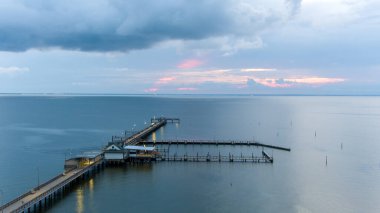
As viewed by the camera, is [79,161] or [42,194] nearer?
[42,194]

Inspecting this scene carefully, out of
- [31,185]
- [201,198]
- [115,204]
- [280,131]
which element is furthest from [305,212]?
Result: [280,131]

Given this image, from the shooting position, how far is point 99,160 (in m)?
68.1

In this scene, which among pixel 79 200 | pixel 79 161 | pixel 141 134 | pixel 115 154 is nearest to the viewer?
pixel 79 200

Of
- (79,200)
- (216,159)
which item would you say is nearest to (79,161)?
(79,200)

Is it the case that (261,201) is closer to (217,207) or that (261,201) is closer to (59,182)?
(217,207)

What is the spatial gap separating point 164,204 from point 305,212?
62.0 ft

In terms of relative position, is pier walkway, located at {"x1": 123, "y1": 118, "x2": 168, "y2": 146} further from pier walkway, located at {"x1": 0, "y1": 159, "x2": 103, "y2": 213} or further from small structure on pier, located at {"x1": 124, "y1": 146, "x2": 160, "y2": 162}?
pier walkway, located at {"x1": 0, "y1": 159, "x2": 103, "y2": 213}

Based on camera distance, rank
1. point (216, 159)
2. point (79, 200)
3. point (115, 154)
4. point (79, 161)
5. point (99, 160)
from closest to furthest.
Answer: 1. point (79, 200)
2. point (79, 161)
3. point (99, 160)
4. point (115, 154)
5. point (216, 159)

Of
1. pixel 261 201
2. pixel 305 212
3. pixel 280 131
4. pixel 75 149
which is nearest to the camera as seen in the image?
pixel 305 212

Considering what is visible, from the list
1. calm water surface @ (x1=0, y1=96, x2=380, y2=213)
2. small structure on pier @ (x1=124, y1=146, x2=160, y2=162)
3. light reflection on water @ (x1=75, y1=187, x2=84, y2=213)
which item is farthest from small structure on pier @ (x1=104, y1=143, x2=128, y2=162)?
light reflection on water @ (x1=75, y1=187, x2=84, y2=213)

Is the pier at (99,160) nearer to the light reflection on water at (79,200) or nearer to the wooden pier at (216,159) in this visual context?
the wooden pier at (216,159)

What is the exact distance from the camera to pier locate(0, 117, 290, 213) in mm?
44469

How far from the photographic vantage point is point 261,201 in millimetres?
50250

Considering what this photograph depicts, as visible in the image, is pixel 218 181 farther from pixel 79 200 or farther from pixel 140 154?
pixel 79 200
